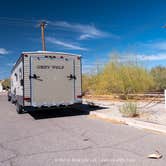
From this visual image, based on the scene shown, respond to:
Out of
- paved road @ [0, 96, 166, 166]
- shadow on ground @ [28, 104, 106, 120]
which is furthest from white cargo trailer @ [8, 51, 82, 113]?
paved road @ [0, 96, 166, 166]

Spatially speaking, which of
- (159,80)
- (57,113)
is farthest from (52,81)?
(159,80)

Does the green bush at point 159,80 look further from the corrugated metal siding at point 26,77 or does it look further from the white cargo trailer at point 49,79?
the corrugated metal siding at point 26,77

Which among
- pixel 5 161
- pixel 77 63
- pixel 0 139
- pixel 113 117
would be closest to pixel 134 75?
pixel 77 63

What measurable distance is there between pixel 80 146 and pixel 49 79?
19.5 feet

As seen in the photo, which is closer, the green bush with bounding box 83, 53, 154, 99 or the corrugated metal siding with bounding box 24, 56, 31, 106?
the corrugated metal siding with bounding box 24, 56, 31, 106

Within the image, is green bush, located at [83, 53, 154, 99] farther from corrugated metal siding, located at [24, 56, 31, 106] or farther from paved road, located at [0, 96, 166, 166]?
paved road, located at [0, 96, 166, 166]

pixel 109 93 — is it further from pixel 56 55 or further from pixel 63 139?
pixel 63 139

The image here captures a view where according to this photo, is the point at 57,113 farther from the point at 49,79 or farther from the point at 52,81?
the point at 49,79

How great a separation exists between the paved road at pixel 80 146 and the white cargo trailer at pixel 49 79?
2812 mm

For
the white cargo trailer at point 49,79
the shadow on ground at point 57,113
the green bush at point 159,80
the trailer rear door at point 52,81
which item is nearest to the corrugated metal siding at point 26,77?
the white cargo trailer at point 49,79

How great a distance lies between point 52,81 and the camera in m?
11.5

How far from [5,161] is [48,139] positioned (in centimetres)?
198

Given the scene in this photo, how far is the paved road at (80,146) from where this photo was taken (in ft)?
16.3

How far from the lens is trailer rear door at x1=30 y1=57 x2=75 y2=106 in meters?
11.1
